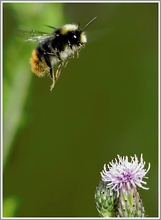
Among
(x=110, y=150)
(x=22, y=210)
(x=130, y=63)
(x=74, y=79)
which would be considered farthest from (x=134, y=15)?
(x=22, y=210)

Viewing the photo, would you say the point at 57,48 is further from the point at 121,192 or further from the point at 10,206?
the point at 10,206

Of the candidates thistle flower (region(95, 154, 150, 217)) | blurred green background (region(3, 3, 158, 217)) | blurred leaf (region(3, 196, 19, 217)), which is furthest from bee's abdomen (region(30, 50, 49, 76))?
blurred leaf (region(3, 196, 19, 217))

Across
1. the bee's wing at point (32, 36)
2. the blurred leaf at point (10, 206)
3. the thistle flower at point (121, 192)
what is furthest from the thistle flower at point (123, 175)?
the blurred leaf at point (10, 206)

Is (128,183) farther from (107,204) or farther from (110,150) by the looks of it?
(110,150)

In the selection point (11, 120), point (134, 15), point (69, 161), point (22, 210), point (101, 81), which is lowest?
point (22, 210)

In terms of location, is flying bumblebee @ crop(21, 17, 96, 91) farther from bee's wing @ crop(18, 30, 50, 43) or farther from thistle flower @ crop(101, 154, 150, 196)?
thistle flower @ crop(101, 154, 150, 196)
